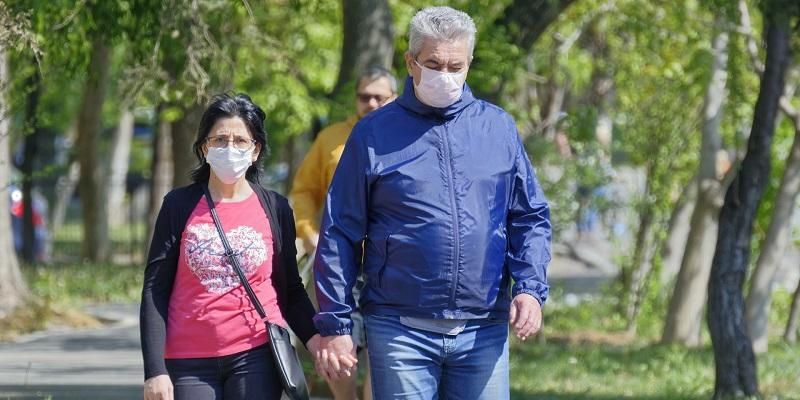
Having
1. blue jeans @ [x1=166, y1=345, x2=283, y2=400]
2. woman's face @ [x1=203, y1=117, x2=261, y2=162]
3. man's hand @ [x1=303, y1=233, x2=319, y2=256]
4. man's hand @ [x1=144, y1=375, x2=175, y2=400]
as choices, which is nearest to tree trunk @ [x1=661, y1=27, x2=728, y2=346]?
man's hand @ [x1=303, y1=233, x2=319, y2=256]

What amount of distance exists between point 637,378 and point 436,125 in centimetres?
747

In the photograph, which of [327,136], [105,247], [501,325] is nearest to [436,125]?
[501,325]

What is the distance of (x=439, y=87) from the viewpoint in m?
4.70

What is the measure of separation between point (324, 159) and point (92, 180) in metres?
19.1

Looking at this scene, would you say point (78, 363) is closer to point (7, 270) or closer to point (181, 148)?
point (7, 270)

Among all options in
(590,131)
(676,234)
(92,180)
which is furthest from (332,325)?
(92,180)

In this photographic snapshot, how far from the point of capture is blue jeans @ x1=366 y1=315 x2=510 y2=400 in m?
4.75

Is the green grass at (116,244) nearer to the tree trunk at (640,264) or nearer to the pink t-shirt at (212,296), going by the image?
the tree trunk at (640,264)

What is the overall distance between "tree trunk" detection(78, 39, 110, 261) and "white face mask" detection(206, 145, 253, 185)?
62.2 feet

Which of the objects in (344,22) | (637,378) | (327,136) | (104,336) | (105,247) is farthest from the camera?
(105,247)

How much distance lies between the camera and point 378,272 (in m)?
4.79

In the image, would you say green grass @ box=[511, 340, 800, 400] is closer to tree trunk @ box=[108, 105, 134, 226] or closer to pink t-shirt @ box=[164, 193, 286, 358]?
pink t-shirt @ box=[164, 193, 286, 358]

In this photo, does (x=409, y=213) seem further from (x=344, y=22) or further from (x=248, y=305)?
(x=344, y=22)

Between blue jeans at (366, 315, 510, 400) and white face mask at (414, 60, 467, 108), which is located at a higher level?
white face mask at (414, 60, 467, 108)
